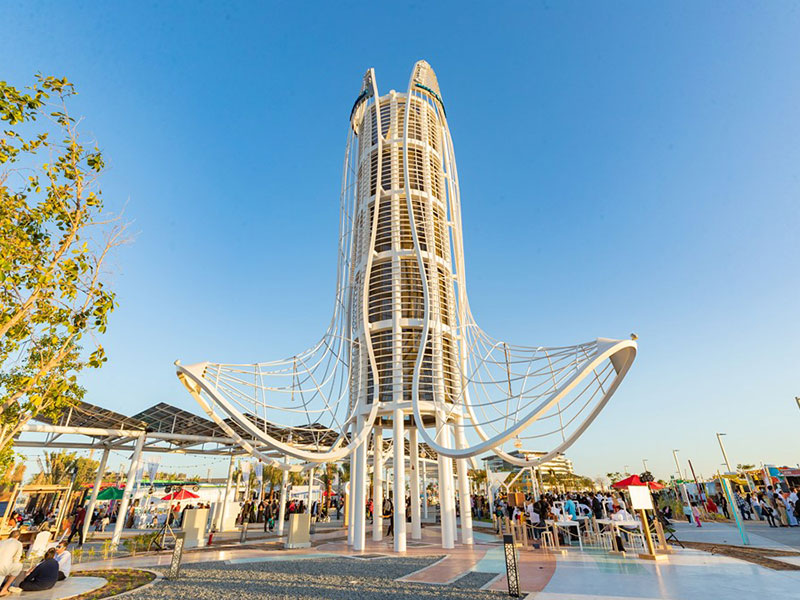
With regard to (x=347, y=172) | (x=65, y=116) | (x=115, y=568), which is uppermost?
(x=347, y=172)

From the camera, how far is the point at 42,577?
9.09m

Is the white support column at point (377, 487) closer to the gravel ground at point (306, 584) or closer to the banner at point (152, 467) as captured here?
the gravel ground at point (306, 584)

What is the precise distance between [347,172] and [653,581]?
67.9 feet

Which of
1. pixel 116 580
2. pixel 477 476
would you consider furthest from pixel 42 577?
pixel 477 476

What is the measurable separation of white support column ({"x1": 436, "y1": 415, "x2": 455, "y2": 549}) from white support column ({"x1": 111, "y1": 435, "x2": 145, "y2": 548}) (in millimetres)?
12941

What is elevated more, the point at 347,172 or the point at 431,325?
the point at 347,172

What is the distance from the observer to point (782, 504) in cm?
2044

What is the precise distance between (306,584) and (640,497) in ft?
30.7

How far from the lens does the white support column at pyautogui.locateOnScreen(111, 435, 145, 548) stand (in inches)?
716

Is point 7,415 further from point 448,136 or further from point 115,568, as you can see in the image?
point 448,136

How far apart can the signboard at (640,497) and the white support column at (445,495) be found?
631 cm

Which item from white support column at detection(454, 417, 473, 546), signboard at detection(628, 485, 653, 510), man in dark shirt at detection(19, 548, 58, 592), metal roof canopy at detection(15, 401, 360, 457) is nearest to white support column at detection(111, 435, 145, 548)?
metal roof canopy at detection(15, 401, 360, 457)

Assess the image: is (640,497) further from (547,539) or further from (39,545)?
(39,545)

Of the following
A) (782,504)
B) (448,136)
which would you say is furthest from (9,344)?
(782,504)
